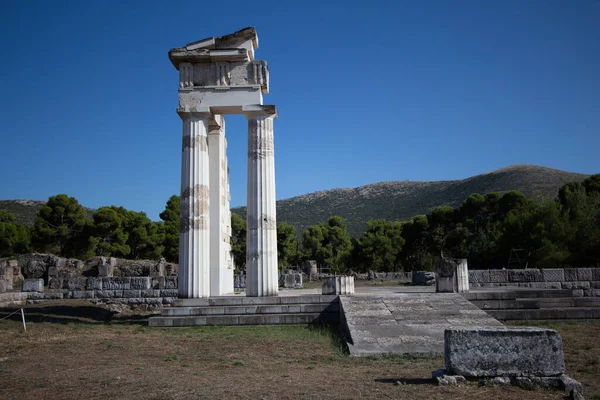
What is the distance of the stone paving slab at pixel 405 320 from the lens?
10523 mm

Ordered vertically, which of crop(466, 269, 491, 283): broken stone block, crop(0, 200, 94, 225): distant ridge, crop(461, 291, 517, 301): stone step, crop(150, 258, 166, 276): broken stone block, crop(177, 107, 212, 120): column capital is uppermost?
crop(0, 200, 94, 225): distant ridge

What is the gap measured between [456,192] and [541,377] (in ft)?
259

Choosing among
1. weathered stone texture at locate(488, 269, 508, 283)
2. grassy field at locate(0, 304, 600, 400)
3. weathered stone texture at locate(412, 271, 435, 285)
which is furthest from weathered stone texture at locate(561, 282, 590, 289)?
weathered stone texture at locate(412, 271, 435, 285)

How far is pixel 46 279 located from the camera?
31891mm

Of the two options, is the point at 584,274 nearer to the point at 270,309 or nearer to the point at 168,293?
the point at 270,309

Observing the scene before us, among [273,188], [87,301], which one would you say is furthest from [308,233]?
[273,188]

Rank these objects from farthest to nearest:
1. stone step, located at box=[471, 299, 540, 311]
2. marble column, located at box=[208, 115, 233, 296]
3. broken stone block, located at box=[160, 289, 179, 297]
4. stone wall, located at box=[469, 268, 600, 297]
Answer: broken stone block, located at box=[160, 289, 179, 297] < stone wall, located at box=[469, 268, 600, 297] < marble column, located at box=[208, 115, 233, 296] < stone step, located at box=[471, 299, 540, 311]

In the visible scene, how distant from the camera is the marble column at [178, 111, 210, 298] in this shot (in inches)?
648

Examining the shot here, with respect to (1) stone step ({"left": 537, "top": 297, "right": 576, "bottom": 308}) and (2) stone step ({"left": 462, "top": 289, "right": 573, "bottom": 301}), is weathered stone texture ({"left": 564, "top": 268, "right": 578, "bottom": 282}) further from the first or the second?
(1) stone step ({"left": 537, "top": 297, "right": 576, "bottom": 308})

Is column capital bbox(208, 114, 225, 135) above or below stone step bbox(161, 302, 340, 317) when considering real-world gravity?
above

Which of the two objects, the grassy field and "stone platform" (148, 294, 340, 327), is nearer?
the grassy field

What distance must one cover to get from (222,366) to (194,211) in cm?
832

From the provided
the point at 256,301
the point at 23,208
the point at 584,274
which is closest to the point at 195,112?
the point at 256,301

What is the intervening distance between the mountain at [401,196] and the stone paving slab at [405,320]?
5684 cm
